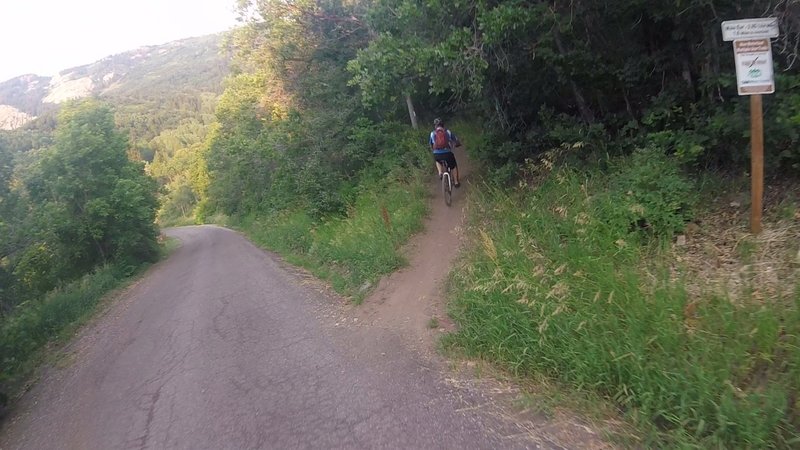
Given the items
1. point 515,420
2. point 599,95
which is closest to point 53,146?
point 599,95

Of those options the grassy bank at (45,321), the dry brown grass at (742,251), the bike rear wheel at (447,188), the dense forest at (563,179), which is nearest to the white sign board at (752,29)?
the dense forest at (563,179)

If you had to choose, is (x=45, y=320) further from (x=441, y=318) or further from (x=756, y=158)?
(x=756, y=158)

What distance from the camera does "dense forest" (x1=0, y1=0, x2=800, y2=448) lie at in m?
3.49

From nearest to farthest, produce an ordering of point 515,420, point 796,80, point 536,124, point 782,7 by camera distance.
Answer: point 515,420
point 796,80
point 782,7
point 536,124

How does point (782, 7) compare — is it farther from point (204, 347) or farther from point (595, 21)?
point (204, 347)

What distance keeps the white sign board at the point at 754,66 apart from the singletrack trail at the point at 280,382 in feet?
10.2

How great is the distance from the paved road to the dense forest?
2.71 feet

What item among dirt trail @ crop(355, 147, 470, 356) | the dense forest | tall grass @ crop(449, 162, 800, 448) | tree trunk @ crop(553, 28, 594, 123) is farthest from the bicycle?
tall grass @ crop(449, 162, 800, 448)

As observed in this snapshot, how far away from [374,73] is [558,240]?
445cm

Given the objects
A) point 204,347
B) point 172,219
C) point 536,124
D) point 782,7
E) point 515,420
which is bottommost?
point 172,219

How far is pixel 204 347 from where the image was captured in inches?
291

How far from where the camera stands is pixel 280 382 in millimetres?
5410

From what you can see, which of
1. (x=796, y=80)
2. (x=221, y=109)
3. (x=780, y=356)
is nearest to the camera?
(x=780, y=356)

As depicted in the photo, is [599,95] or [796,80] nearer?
[796,80]
